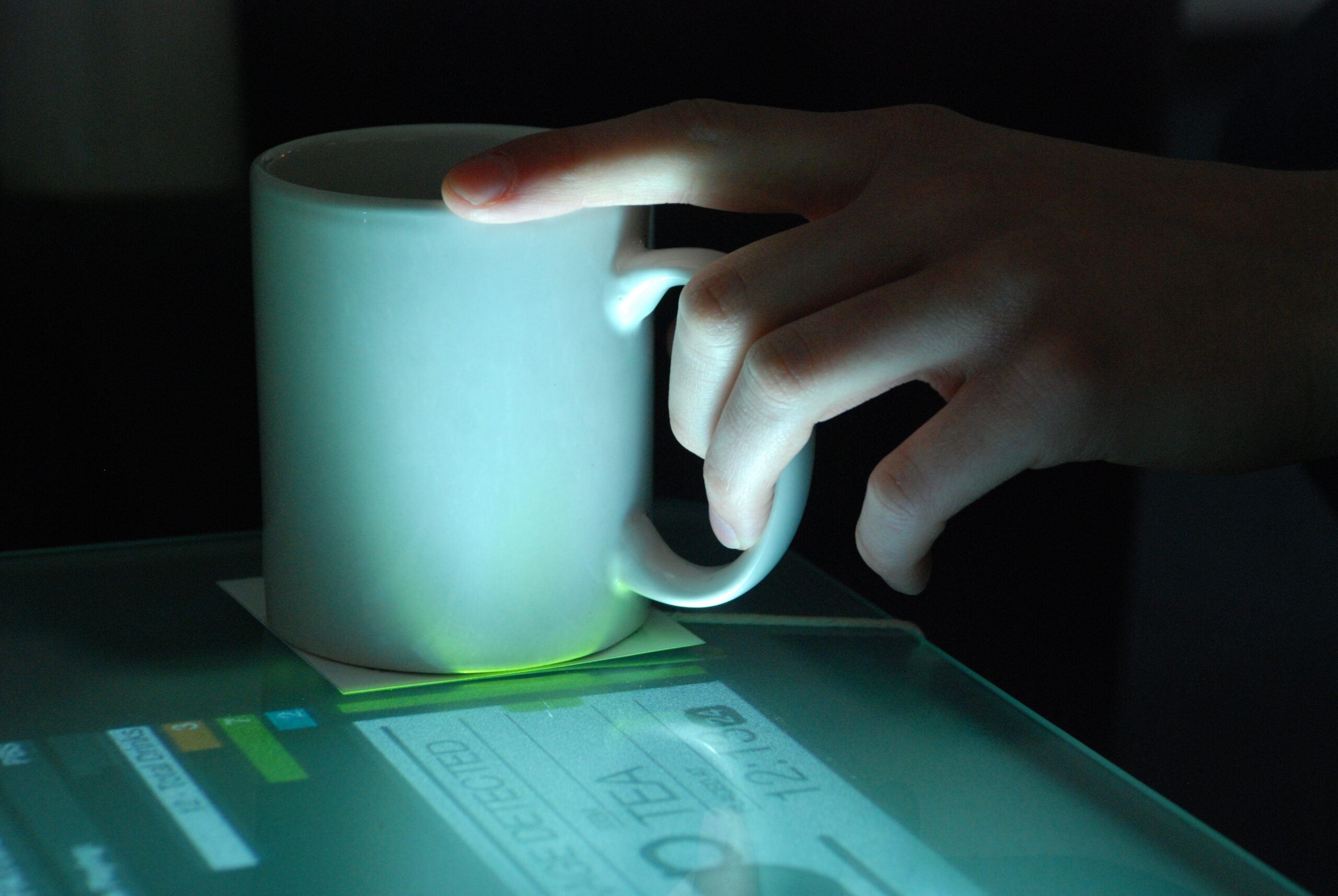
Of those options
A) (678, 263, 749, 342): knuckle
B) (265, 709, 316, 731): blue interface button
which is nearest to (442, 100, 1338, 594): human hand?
(678, 263, 749, 342): knuckle

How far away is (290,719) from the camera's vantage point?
50cm

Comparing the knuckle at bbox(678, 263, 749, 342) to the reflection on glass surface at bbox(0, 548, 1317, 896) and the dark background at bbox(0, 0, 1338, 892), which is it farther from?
the dark background at bbox(0, 0, 1338, 892)

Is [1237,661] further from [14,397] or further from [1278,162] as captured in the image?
[14,397]

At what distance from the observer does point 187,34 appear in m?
0.67

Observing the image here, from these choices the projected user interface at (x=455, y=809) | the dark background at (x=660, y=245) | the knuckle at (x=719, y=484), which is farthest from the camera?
the dark background at (x=660, y=245)

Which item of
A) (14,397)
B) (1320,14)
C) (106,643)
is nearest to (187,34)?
(14,397)

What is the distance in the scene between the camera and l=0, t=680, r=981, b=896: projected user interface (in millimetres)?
398

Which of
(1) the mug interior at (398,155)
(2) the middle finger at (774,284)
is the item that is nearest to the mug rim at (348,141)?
(1) the mug interior at (398,155)

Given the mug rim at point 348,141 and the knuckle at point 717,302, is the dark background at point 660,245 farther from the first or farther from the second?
the knuckle at point 717,302

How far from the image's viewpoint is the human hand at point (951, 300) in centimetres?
48

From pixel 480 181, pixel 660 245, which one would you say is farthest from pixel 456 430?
pixel 660 245

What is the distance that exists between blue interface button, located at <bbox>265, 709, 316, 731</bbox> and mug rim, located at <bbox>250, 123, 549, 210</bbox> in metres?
0.19

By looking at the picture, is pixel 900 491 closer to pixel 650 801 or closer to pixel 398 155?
pixel 650 801

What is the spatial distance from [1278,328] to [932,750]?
21 centimetres
